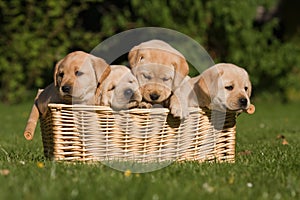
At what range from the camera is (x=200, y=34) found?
15.5 metres

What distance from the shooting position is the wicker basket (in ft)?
15.6

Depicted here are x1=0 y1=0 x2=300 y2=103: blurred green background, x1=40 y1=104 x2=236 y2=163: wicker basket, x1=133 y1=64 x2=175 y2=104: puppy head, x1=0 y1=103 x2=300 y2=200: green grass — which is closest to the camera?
x1=0 y1=103 x2=300 y2=200: green grass

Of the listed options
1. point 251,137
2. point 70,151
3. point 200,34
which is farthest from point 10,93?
point 70,151

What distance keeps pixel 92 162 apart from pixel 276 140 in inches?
142

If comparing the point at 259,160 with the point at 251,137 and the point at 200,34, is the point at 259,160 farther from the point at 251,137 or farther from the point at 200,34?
the point at 200,34

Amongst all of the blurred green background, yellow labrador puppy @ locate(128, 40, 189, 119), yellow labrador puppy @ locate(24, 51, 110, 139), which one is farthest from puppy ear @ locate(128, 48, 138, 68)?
the blurred green background

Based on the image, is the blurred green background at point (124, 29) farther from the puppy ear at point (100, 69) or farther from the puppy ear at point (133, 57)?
the puppy ear at point (100, 69)

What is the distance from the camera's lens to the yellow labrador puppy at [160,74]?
496 centimetres

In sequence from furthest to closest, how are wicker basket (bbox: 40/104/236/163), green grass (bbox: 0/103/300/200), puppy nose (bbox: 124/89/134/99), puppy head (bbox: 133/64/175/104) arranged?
1. puppy head (bbox: 133/64/175/104)
2. puppy nose (bbox: 124/89/134/99)
3. wicker basket (bbox: 40/104/236/163)
4. green grass (bbox: 0/103/300/200)

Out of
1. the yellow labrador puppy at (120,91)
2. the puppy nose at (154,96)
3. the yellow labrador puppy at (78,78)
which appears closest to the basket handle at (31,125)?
the yellow labrador puppy at (78,78)

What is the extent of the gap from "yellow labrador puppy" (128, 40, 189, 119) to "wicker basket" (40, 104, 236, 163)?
161mm

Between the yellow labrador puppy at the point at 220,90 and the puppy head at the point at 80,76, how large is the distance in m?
0.77

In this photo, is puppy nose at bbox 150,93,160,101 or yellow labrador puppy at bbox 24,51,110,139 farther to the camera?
puppy nose at bbox 150,93,160,101

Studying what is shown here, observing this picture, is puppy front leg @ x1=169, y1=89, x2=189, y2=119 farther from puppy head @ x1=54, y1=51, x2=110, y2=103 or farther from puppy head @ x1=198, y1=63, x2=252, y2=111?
puppy head @ x1=54, y1=51, x2=110, y2=103
